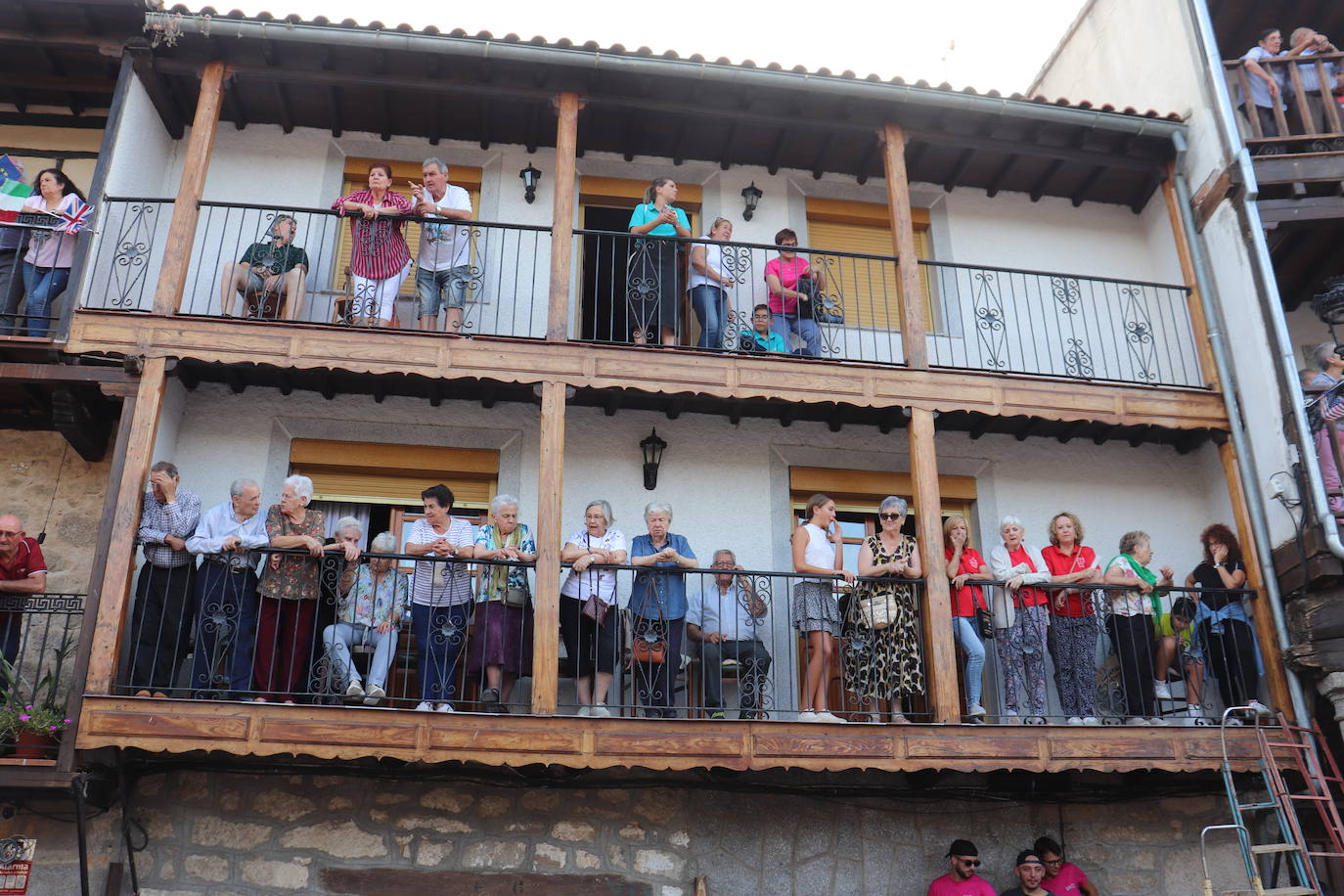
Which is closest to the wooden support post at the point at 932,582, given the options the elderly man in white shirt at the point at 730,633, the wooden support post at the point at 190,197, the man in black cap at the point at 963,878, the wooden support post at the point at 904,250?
the wooden support post at the point at 904,250

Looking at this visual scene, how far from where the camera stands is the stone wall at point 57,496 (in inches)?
338

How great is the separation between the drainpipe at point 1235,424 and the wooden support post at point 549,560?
517 cm

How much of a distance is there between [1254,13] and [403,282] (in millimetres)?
7932

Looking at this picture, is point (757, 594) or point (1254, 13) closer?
point (757, 594)

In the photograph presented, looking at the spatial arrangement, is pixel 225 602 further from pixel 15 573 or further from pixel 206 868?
pixel 206 868

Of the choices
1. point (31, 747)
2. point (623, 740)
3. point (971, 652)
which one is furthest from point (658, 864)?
point (31, 747)

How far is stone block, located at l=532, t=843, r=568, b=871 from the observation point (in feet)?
25.9

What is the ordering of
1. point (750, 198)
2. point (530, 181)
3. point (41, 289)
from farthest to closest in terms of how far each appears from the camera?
point (750, 198)
point (530, 181)
point (41, 289)

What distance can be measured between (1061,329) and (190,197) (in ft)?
23.8

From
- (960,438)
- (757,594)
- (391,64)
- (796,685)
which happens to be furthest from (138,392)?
(960,438)

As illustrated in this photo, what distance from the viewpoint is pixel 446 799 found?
7.97 metres

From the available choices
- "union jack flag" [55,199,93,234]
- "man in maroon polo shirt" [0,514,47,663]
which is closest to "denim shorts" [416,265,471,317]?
"union jack flag" [55,199,93,234]

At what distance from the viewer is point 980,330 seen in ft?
33.1

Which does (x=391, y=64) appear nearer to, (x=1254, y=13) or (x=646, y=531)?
(x=646, y=531)
